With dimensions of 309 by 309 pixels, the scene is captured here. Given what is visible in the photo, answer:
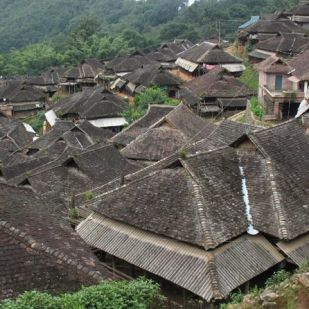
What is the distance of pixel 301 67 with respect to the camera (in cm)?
3167

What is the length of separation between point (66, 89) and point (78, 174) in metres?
46.7

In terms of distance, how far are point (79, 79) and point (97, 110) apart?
2207cm

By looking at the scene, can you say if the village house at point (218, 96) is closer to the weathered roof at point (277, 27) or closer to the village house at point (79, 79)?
the weathered roof at point (277, 27)

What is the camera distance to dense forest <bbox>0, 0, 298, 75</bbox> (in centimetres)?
9869

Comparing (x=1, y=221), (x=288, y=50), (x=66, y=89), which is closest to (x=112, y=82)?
(x=66, y=89)

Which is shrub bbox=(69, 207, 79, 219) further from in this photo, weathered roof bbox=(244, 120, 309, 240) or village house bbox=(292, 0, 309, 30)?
village house bbox=(292, 0, 309, 30)

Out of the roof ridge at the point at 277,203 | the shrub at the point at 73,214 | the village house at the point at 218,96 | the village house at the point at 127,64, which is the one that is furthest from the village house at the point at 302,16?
the shrub at the point at 73,214

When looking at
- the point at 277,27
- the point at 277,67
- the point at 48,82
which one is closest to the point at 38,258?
the point at 277,67

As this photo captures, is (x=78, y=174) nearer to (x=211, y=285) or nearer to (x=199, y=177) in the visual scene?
(x=199, y=177)

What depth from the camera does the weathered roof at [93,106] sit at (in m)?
49.5

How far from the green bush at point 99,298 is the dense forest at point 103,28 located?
79702 millimetres

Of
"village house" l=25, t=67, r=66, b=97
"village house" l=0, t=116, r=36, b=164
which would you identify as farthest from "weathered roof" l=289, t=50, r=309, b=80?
"village house" l=25, t=67, r=66, b=97

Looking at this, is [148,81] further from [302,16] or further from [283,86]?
[302,16]

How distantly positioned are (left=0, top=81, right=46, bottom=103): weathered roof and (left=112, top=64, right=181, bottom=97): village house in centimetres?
1220
